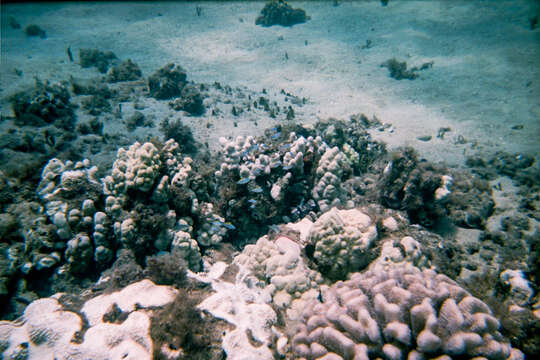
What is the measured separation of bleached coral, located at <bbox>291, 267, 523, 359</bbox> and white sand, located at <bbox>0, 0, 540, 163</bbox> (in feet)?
31.3

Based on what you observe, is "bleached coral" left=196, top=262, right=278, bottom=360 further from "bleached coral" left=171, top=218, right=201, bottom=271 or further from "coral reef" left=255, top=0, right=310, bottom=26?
"coral reef" left=255, top=0, right=310, bottom=26

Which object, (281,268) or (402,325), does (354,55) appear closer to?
(281,268)

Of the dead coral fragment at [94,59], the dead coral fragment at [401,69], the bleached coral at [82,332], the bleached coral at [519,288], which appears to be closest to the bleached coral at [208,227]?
the bleached coral at [82,332]

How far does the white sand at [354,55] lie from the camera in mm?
12867

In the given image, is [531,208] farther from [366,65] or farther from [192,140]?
[366,65]

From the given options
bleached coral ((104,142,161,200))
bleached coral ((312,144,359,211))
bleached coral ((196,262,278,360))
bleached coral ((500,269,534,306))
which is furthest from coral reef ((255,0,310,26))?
bleached coral ((196,262,278,360))

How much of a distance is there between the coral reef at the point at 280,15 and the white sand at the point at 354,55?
103 cm

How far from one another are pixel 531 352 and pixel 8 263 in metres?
7.97

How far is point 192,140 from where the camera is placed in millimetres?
10672

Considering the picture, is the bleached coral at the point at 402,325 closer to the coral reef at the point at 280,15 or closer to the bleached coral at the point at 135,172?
the bleached coral at the point at 135,172

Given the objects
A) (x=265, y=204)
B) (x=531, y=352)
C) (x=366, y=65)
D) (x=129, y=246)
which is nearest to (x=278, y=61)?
(x=366, y=65)

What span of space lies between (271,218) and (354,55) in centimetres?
1820

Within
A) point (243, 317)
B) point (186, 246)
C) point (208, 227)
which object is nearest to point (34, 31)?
point (208, 227)

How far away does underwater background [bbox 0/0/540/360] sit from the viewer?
284 centimetres
